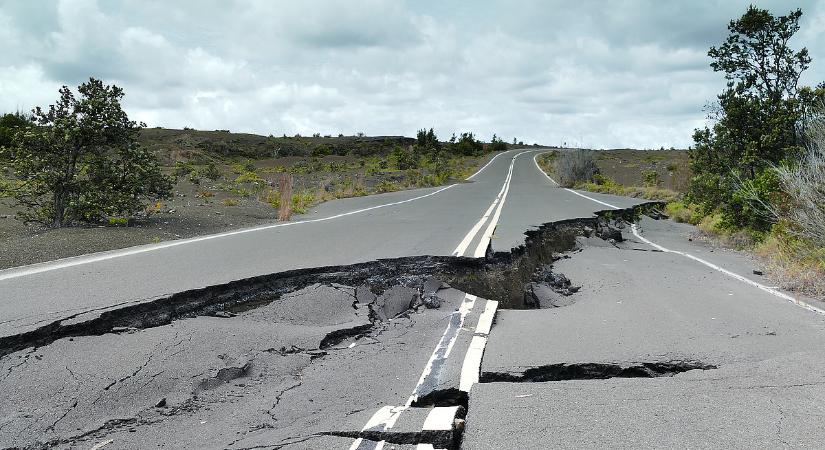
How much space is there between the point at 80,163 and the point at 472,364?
34.2ft

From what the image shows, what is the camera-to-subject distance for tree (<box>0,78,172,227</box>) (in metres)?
11.1

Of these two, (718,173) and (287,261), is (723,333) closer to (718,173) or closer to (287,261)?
(287,261)

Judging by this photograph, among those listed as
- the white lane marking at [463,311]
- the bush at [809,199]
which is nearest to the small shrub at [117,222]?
the white lane marking at [463,311]

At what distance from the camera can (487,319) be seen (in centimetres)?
573

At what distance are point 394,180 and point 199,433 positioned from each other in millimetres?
33291

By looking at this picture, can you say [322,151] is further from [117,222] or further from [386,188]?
[117,222]

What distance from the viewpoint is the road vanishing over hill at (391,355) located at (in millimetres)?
3348

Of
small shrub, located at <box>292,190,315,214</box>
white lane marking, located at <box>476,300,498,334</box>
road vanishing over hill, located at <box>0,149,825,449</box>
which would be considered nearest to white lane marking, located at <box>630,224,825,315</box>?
road vanishing over hill, located at <box>0,149,825,449</box>

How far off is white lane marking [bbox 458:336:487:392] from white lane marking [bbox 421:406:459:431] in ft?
1.18

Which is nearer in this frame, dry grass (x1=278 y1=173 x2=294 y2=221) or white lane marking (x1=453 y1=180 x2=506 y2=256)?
white lane marking (x1=453 y1=180 x2=506 y2=256)

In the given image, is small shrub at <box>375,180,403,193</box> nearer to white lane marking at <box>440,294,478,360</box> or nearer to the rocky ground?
the rocky ground

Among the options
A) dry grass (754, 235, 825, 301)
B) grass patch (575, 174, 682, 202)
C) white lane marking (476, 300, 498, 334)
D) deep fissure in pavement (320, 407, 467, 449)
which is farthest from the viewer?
grass patch (575, 174, 682, 202)

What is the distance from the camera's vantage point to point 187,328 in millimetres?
5035

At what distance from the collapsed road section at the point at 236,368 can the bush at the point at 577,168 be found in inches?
1203
